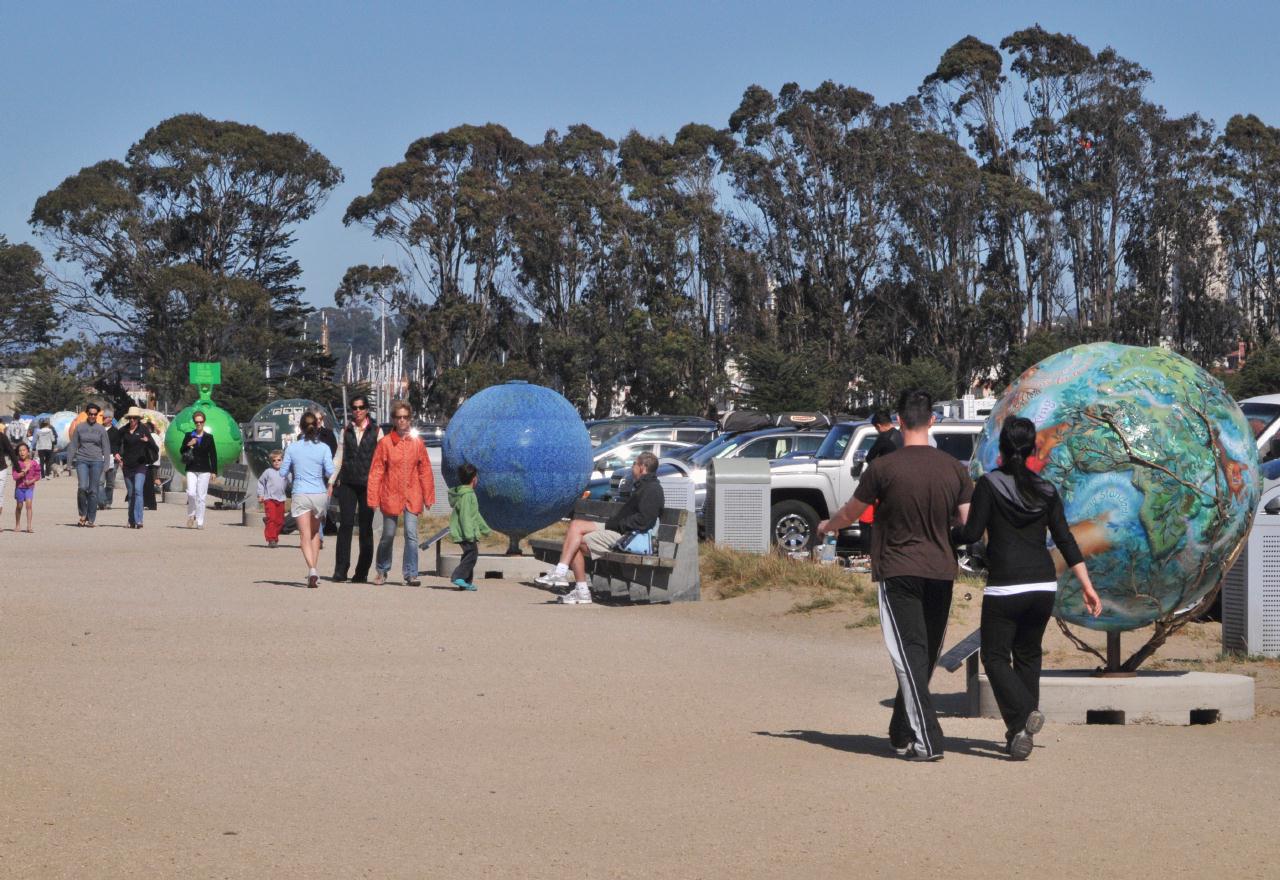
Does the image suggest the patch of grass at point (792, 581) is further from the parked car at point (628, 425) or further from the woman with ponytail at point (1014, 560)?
the parked car at point (628, 425)

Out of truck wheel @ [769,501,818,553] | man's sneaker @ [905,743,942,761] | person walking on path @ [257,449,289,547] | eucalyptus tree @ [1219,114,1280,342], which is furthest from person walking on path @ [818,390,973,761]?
eucalyptus tree @ [1219,114,1280,342]

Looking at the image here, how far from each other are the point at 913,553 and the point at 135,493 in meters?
19.5

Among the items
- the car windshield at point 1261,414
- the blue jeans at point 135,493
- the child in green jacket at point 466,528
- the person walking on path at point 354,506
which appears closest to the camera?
the child in green jacket at point 466,528

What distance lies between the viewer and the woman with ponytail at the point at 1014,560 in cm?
843

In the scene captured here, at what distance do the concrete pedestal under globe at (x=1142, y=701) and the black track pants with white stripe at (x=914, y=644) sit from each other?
4.31 ft

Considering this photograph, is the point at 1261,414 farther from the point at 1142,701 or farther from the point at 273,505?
the point at 273,505

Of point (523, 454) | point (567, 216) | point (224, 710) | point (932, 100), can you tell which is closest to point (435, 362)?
point (567, 216)

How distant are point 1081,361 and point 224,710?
5.07m

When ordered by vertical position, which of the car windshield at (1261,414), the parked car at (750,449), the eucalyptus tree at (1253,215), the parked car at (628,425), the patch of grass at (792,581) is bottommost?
the patch of grass at (792,581)

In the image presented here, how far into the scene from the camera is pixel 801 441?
24.4m

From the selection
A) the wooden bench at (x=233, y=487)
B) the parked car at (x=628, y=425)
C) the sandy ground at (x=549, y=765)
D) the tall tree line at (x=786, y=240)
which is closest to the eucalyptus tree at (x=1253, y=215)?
the tall tree line at (x=786, y=240)

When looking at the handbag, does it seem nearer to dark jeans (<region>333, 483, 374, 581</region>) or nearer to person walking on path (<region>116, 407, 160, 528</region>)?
dark jeans (<region>333, 483, 374, 581</region>)

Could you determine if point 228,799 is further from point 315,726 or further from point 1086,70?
point 1086,70

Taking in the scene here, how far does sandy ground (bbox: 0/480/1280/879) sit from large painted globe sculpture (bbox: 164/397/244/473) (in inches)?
791
